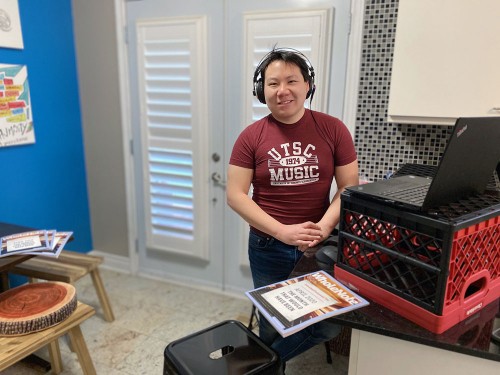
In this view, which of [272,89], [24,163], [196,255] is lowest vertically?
[196,255]

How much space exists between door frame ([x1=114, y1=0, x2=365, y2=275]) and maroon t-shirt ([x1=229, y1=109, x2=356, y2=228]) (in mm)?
778

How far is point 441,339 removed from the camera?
37.2 inches

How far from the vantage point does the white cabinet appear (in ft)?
5.50

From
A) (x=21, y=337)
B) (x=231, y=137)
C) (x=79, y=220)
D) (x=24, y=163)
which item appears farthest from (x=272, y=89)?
(x=79, y=220)

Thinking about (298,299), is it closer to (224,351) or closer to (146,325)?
(224,351)

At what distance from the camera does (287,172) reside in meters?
1.52

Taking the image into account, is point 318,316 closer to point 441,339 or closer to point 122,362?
point 441,339

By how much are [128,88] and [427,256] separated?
2.49 m

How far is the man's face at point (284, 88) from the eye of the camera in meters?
1.44

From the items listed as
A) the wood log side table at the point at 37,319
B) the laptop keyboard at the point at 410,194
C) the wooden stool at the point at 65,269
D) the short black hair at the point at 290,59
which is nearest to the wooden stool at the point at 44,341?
the wood log side table at the point at 37,319

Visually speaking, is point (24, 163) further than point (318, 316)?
Yes

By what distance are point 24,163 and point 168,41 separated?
1274 millimetres

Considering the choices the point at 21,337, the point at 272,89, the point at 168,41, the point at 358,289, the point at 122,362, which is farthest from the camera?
the point at 168,41

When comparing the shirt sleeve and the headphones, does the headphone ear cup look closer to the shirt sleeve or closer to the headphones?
the headphones
